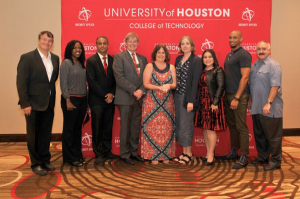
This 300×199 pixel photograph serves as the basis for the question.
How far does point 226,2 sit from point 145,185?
10.1ft

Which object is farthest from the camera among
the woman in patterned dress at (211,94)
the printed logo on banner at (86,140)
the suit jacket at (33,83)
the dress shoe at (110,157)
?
the printed logo on banner at (86,140)

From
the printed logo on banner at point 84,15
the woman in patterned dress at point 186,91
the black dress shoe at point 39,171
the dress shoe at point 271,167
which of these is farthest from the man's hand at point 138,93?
the dress shoe at point 271,167

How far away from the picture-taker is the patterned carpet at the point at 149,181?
2736 millimetres

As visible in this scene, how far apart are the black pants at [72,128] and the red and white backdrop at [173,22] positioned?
0.93 m

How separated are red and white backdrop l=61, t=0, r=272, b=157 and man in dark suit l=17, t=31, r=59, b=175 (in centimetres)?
78

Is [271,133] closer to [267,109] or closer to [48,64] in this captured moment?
[267,109]

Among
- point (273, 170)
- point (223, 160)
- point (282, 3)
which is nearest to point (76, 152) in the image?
point (223, 160)

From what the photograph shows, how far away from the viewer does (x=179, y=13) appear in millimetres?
4055

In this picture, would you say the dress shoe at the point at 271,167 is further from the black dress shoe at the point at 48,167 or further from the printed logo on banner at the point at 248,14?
the black dress shoe at the point at 48,167

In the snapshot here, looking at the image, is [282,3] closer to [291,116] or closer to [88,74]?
[291,116]

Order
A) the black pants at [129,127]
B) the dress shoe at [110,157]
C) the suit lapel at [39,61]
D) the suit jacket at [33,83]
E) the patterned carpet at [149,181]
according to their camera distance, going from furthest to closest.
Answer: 1. the dress shoe at [110,157]
2. the black pants at [129,127]
3. the suit lapel at [39,61]
4. the suit jacket at [33,83]
5. the patterned carpet at [149,181]

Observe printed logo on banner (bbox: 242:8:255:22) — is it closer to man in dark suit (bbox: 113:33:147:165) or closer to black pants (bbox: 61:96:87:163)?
man in dark suit (bbox: 113:33:147:165)

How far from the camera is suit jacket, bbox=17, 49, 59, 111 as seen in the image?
3092 millimetres

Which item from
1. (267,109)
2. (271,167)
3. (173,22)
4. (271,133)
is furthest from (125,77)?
(271,167)
